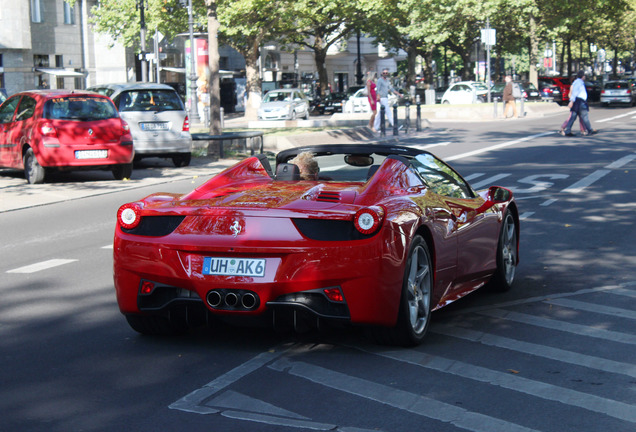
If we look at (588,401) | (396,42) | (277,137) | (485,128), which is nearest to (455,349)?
(588,401)

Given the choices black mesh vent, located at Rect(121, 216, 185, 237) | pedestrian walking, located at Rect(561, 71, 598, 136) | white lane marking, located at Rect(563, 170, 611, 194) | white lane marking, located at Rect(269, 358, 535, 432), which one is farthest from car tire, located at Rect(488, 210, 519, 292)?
pedestrian walking, located at Rect(561, 71, 598, 136)

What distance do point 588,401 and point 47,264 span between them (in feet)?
19.7

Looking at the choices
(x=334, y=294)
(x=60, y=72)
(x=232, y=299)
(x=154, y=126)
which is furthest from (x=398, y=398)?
(x=60, y=72)

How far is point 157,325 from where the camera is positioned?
241 inches

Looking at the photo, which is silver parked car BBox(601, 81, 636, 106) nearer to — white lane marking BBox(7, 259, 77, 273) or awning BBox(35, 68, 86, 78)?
awning BBox(35, 68, 86, 78)

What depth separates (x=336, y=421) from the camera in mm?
4422

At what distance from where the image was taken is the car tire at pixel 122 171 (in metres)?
18.2

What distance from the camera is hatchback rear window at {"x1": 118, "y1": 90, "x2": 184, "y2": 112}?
66.4ft

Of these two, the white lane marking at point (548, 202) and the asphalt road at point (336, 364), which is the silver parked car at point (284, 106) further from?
the asphalt road at point (336, 364)

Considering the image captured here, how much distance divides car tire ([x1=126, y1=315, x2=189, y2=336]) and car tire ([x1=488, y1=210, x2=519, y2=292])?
2.63m

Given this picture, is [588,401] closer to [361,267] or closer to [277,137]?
[361,267]

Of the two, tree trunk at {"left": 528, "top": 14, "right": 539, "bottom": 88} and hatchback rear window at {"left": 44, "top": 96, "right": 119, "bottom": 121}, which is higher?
tree trunk at {"left": 528, "top": 14, "right": 539, "bottom": 88}

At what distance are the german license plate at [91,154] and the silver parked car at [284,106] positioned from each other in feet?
89.8

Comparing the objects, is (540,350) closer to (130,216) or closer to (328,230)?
(328,230)
